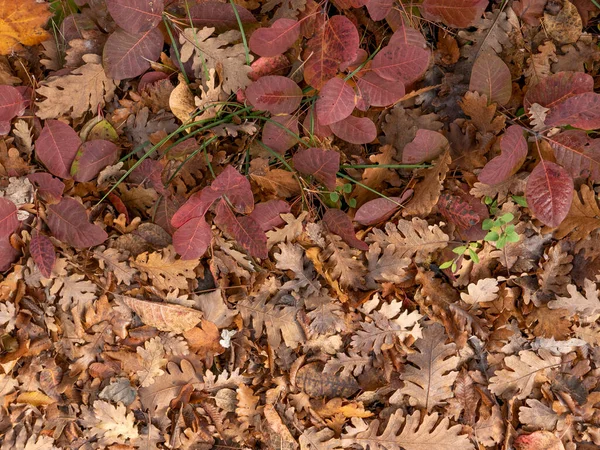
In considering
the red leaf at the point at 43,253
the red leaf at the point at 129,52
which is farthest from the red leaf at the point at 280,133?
the red leaf at the point at 43,253

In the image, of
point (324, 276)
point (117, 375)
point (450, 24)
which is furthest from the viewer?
point (117, 375)

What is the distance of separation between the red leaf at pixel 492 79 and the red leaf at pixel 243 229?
3.29 ft

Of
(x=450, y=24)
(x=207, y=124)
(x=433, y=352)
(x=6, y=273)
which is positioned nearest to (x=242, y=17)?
(x=207, y=124)

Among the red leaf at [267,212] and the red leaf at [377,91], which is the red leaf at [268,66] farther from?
the red leaf at [267,212]

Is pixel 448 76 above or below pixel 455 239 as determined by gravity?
above

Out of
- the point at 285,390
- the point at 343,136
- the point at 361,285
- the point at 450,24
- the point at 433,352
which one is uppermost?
the point at 450,24

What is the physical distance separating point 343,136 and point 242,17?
62cm

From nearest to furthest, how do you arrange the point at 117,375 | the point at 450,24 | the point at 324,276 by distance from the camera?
the point at 450,24 < the point at 324,276 < the point at 117,375

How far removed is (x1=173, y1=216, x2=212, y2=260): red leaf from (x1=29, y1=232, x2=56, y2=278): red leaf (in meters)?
0.52

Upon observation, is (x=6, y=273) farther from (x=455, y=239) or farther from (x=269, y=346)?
(x=455, y=239)

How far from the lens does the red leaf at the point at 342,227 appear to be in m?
1.88

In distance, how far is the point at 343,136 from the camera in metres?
1.84

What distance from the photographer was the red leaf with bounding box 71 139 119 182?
1.92 m

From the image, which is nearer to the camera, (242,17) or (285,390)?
(242,17)
